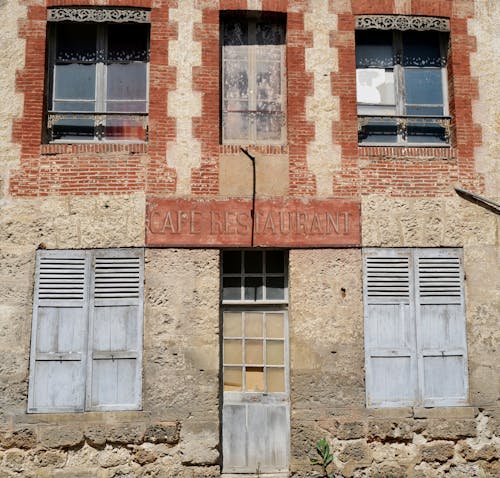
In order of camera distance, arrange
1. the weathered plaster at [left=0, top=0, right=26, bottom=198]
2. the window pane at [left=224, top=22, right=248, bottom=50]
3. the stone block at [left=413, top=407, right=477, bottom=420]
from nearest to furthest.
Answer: the stone block at [left=413, top=407, right=477, bottom=420] < the weathered plaster at [left=0, top=0, right=26, bottom=198] < the window pane at [left=224, top=22, right=248, bottom=50]

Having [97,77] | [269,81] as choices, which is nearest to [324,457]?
[269,81]

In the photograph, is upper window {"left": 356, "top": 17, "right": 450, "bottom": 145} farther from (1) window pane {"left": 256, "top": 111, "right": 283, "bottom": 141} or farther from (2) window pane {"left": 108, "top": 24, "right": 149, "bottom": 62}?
(2) window pane {"left": 108, "top": 24, "right": 149, "bottom": 62}

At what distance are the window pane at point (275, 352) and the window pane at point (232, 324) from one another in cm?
41

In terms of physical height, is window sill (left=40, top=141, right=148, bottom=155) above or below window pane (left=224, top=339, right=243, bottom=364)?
above

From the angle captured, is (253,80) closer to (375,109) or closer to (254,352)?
(375,109)

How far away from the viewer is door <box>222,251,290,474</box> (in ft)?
24.6

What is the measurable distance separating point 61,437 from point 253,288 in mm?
2874

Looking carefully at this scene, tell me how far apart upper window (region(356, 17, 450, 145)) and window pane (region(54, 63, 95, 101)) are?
357 cm

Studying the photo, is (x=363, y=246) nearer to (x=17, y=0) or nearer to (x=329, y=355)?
(x=329, y=355)

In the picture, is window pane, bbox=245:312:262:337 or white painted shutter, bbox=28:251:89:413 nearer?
white painted shutter, bbox=28:251:89:413

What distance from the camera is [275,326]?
7789mm

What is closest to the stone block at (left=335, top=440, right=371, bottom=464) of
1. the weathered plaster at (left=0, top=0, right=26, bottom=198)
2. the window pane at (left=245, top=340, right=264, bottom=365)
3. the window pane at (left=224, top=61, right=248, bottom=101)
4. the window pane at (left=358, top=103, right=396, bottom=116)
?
the window pane at (left=245, top=340, right=264, bottom=365)

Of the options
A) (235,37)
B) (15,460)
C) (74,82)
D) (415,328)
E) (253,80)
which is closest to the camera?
(15,460)

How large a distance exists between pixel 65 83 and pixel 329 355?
16.0 ft
